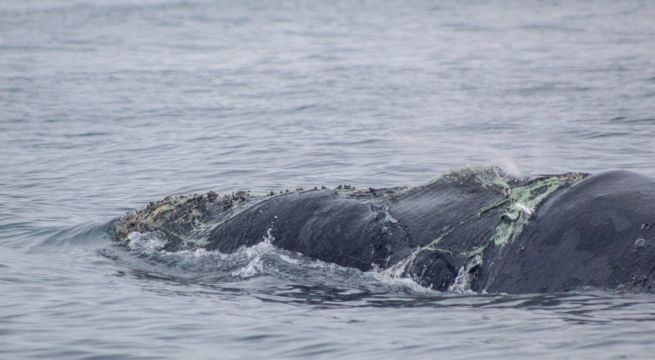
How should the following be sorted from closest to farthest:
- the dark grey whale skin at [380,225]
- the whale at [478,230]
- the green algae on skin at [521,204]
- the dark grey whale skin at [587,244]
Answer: the dark grey whale skin at [587,244] < the whale at [478,230] < the green algae on skin at [521,204] < the dark grey whale skin at [380,225]

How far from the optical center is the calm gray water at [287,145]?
9805 mm

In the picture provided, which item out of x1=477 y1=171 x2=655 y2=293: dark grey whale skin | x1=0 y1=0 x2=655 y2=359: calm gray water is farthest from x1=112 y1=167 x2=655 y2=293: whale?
x1=0 y1=0 x2=655 y2=359: calm gray water

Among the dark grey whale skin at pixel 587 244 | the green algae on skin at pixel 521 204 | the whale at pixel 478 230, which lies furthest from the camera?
the green algae on skin at pixel 521 204

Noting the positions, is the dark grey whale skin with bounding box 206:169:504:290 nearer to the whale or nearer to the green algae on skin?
the whale

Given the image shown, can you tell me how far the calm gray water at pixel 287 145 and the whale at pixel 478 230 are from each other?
0.63 feet

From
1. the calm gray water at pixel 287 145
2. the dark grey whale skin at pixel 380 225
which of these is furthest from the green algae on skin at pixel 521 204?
the calm gray water at pixel 287 145

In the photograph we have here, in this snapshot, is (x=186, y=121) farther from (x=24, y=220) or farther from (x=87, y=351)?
(x=87, y=351)

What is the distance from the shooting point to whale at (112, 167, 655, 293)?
9773 mm

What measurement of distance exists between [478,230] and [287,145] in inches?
469

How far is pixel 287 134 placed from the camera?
2366 centimetres

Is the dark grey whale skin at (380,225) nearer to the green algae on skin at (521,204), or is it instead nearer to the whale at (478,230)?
the whale at (478,230)

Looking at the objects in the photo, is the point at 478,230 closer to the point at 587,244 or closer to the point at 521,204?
the point at 521,204

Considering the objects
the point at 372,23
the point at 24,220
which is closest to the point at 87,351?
the point at 24,220

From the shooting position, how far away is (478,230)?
10.6 metres
